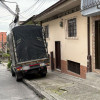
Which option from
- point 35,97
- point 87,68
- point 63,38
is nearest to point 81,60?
point 87,68

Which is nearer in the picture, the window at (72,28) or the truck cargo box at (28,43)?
the window at (72,28)

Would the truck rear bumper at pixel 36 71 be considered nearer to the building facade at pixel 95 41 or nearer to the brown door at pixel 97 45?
the building facade at pixel 95 41

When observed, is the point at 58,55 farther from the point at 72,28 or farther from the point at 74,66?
the point at 72,28

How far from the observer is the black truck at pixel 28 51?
9.91 meters

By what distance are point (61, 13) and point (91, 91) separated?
666cm

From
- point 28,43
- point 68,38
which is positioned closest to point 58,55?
point 68,38

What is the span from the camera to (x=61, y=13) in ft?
37.7

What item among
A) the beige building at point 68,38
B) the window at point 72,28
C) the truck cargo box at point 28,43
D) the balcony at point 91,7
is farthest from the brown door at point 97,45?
the truck cargo box at point 28,43

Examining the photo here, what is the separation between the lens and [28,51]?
10.2 metres

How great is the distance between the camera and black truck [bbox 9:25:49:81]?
9.91 meters

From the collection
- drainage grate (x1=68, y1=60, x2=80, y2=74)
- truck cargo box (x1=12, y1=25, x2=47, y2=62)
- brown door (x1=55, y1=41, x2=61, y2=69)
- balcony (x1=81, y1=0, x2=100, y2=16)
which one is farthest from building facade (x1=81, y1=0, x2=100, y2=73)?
brown door (x1=55, y1=41, x2=61, y2=69)

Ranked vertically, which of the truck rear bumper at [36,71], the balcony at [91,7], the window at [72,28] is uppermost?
the balcony at [91,7]

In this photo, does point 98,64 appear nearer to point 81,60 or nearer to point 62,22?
point 81,60

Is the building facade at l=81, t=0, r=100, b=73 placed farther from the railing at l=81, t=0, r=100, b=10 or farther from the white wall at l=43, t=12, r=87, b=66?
the railing at l=81, t=0, r=100, b=10
